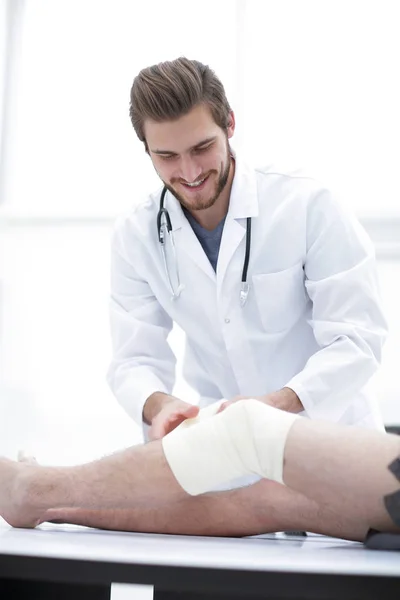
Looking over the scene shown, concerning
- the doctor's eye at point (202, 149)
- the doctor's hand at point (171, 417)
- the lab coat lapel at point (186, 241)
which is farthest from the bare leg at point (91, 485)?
the doctor's eye at point (202, 149)

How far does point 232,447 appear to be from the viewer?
1148mm

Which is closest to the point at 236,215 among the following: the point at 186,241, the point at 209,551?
the point at 186,241

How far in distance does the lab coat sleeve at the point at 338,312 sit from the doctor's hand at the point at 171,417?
0.27 m

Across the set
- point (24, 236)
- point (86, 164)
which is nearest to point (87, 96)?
point (86, 164)

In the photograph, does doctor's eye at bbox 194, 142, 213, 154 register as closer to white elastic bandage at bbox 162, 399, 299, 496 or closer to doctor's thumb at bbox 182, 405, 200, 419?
doctor's thumb at bbox 182, 405, 200, 419

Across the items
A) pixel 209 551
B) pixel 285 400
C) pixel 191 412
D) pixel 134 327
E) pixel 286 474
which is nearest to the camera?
pixel 209 551

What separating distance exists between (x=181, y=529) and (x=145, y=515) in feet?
0.25

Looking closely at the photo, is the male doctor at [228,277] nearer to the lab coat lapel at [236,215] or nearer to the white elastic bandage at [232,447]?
the lab coat lapel at [236,215]

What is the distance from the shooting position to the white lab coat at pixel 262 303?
1729 mm

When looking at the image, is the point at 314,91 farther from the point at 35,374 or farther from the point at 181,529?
the point at 181,529

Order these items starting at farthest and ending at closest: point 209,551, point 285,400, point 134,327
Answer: point 134,327 < point 285,400 < point 209,551

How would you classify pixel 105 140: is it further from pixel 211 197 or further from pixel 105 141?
pixel 211 197

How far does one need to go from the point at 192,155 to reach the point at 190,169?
0.14 feet

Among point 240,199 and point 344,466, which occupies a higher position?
point 240,199
